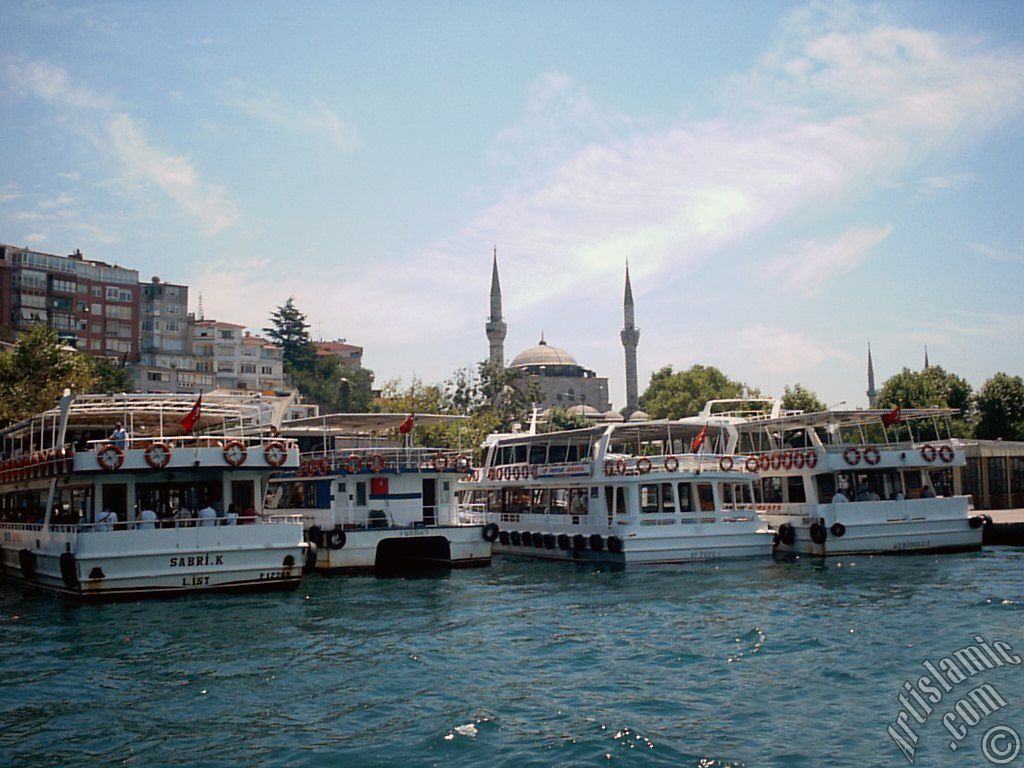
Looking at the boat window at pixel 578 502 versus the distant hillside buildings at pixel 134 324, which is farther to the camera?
the distant hillside buildings at pixel 134 324

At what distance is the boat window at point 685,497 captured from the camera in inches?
1144

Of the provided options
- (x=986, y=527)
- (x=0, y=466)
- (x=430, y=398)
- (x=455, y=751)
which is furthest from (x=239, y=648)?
(x=430, y=398)

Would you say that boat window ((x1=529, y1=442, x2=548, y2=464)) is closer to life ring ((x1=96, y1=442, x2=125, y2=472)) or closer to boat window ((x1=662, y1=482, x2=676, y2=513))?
boat window ((x1=662, y1=482, x2=676, y2=513))

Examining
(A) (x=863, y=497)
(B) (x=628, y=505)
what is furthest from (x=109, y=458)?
(A) (x=863, y=497)

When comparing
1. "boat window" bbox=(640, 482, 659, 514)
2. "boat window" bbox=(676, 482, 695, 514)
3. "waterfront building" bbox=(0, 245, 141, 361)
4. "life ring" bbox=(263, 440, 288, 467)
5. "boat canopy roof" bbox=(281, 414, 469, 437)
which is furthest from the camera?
"waterfront building" bbox=(0, 245, 141, 361)

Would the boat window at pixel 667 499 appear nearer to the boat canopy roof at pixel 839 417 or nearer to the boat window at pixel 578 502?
the boat window at pixel 578 502

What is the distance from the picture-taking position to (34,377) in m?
43.8

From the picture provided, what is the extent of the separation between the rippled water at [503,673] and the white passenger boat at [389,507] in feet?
13.2

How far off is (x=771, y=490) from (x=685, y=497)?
16.8ft

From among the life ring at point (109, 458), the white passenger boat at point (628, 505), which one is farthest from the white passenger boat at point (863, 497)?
the life ring at point (109, 458)

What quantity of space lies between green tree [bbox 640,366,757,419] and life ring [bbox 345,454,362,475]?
63952 mm

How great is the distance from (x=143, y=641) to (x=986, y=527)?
26.2 meters
